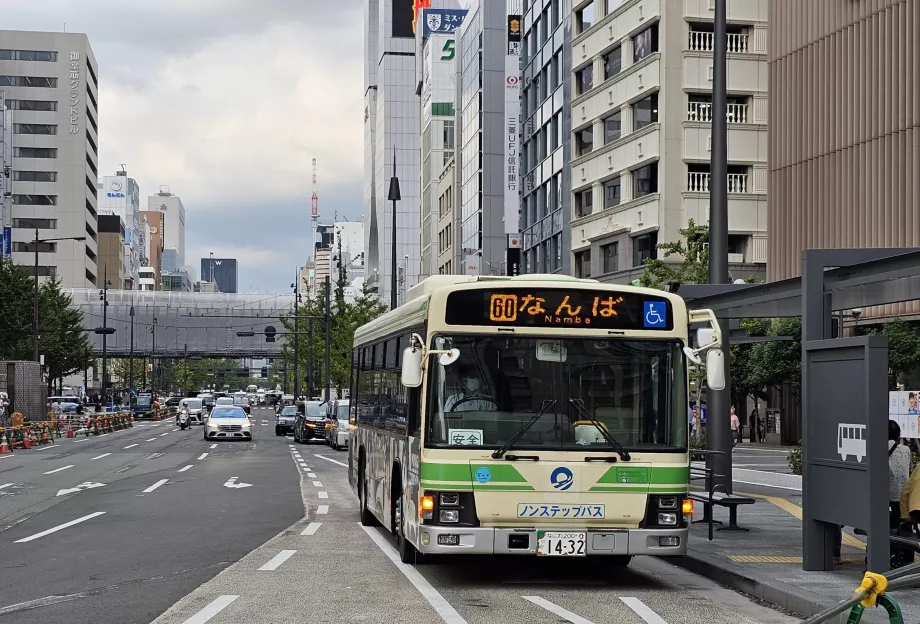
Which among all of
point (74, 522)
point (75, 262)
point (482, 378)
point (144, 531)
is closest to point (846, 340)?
point (482, 378)

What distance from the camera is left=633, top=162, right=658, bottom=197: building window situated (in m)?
56.4

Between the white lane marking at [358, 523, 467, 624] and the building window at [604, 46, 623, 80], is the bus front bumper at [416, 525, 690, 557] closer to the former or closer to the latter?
the white lane marking at [358, 523, 467, 624]

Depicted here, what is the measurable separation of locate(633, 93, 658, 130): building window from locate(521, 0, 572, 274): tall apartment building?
25.8 feet

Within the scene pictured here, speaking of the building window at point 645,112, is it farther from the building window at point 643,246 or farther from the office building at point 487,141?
the office building at point 487,141

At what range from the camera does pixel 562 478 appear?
38.8 feet

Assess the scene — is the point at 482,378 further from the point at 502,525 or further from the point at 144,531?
the point at 144,531

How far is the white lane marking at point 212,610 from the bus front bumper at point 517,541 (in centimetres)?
187

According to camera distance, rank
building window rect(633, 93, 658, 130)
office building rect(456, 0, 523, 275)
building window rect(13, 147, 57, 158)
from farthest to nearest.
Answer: building window rect(13, 147, 57, 158) → office building rect(456, 0, 523, 275) → building window rect(633, 93, 658, 130)

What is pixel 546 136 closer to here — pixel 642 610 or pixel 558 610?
pixel 642 610

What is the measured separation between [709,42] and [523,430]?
47315 millimetres

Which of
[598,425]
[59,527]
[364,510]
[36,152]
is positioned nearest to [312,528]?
[364,510]

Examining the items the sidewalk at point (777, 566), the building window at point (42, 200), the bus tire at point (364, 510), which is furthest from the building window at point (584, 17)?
the building window at point (42, 200)

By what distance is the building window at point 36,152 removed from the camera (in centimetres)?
15269

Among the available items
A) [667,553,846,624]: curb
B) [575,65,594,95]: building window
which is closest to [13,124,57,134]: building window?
[575,65,594,95]: building window
